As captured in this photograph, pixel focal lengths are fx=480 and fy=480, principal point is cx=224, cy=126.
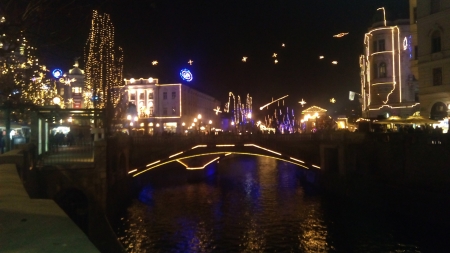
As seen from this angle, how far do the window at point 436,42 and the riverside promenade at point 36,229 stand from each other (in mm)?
37214

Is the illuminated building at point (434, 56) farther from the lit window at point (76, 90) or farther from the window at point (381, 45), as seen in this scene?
the lit window at point (76, 90)

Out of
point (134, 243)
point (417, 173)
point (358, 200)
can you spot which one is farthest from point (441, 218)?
point (134, 243)

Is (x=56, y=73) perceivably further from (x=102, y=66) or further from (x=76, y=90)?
(x=76, y=90)

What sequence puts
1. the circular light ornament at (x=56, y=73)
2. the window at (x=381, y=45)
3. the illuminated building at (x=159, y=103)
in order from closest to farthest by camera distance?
the window at (x=381, y=45) → the circular light ornament at (x=56, y=73) → the illuminated building at (x=159, y=103)

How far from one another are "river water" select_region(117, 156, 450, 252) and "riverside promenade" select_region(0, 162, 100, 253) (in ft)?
57.6

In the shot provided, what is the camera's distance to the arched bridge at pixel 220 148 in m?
45.7

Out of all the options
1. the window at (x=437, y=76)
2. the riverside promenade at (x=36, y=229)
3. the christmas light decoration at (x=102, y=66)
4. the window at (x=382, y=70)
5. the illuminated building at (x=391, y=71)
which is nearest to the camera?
the riverside promenade at (x=36, y=229)

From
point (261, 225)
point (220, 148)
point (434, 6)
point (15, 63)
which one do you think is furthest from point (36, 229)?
point (434, 6)

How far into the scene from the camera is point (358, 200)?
38.2 meters

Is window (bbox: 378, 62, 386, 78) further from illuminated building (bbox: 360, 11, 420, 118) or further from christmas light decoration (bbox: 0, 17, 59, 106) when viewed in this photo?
christmas light decoration (bbox: 0, 17, 59, 106)

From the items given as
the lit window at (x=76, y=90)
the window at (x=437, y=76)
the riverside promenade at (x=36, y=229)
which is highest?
the lit window at (x=76, y=90)

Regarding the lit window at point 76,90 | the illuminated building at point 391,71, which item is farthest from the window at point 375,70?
the lit window at point 76,90

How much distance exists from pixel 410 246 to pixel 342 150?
52.6ft

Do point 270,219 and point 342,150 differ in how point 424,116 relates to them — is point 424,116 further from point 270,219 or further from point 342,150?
point 270,219
